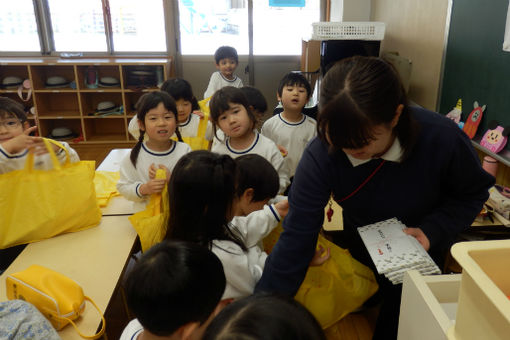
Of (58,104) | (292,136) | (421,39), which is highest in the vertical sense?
(421,39)

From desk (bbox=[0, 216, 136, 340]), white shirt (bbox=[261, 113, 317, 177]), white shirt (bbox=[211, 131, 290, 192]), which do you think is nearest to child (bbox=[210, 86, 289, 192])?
white shirt (bbox=[211, 131, 290, 192])

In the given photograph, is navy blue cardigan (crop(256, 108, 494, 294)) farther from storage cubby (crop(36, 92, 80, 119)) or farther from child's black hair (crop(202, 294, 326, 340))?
storage cubby (crop(36, 92, 80, 119))

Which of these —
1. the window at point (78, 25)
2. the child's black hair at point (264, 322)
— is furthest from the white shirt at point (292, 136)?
the window at point (78, 25)

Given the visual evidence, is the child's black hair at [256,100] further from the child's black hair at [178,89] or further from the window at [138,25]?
the window at [138,25]

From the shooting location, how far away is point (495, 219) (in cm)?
196

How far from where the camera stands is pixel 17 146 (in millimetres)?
1719

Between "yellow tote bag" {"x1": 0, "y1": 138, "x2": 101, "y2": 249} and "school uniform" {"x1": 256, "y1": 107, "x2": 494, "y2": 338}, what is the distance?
3.01 feet

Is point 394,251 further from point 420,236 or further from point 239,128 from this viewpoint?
point 239,128

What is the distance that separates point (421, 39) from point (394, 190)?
8.19 ft

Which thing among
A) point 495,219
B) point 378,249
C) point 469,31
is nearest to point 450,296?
point 378,249

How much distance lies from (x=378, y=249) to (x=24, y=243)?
4.62 ft

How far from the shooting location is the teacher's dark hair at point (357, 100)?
90cm

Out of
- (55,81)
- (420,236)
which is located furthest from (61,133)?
(420,236)

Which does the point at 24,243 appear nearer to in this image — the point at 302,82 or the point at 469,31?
the point at 302,82
